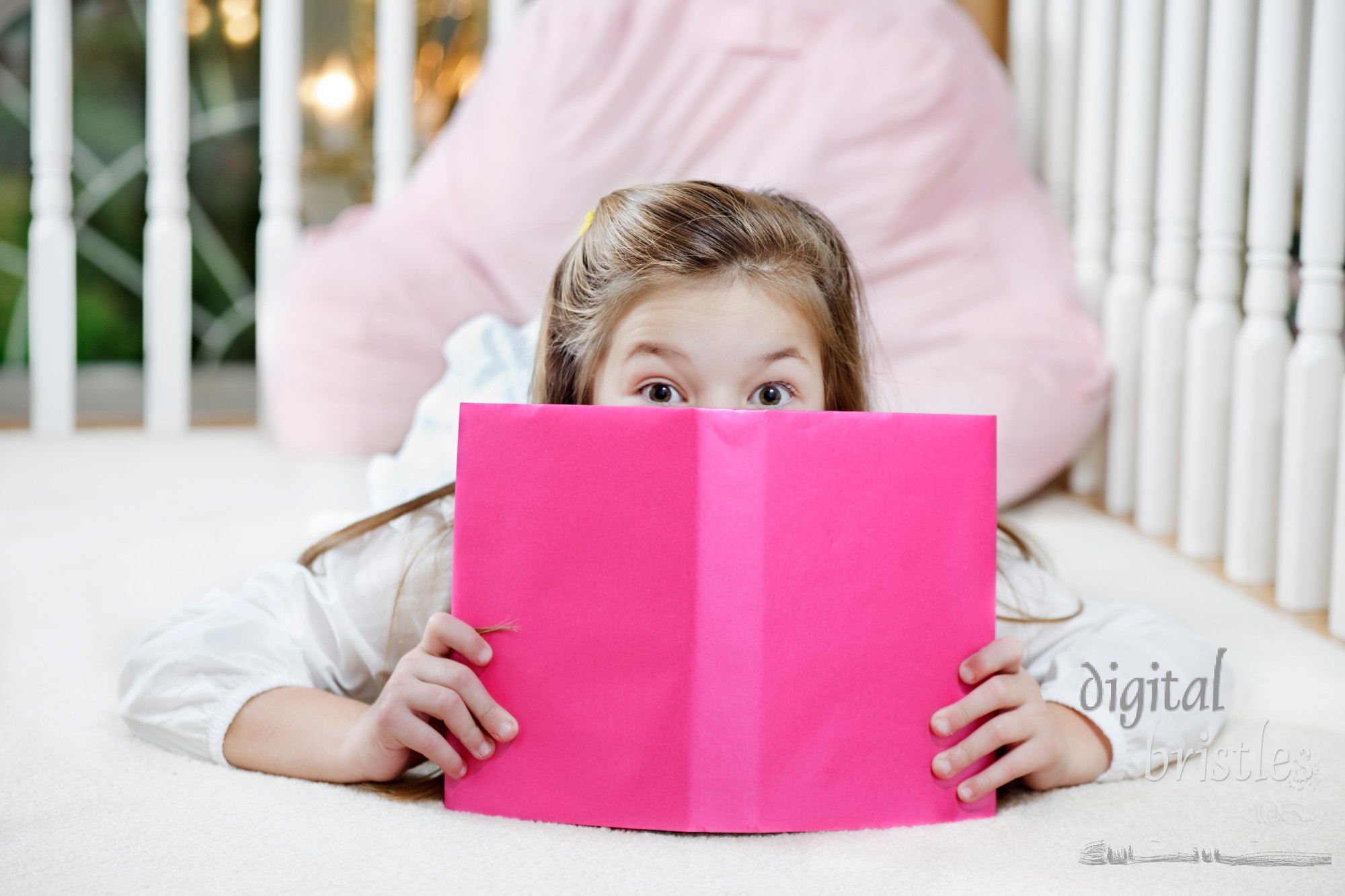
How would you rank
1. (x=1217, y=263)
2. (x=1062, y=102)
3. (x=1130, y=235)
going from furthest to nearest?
(x=1062, y=102) → (x=1130, y=235) → (x=1217, y=263)

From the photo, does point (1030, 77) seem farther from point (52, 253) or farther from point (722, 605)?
point (52, 253)

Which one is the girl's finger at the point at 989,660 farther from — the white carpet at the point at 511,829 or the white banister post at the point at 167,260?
the white banister post at the point at 167,260

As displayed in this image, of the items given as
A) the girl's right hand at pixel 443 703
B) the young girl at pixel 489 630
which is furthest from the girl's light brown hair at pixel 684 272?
the girl's right hand at pixel 443 703

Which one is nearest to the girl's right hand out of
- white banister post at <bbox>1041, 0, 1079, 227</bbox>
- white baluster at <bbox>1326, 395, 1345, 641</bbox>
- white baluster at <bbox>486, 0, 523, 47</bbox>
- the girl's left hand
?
the girl's left hand

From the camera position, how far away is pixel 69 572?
3.34 feet

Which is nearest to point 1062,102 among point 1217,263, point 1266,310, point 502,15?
point 1217,263

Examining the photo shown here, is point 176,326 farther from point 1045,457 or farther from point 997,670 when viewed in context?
point 997,670

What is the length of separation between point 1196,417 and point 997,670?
0.69m

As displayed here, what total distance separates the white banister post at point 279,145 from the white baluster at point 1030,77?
3.24ft

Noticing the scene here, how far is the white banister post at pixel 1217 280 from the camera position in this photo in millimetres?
1129

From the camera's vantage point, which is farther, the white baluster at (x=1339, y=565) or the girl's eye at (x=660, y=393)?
the white baluster at (x=1339, y=565)

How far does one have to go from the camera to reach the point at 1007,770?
0.59 metres

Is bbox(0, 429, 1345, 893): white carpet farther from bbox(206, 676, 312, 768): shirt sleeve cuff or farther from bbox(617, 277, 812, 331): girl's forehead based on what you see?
bbox(617, 277, 812, 331): girl's forehead
